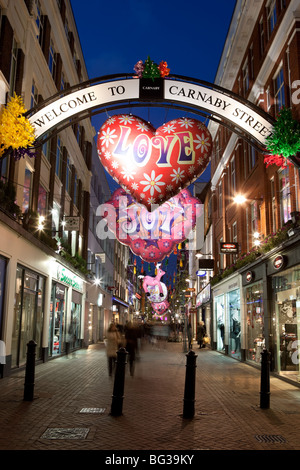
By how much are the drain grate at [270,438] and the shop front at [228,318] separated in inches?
564

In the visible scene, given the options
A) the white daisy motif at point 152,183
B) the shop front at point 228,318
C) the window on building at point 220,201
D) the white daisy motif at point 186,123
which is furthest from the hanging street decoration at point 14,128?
the window on building at point 220,201

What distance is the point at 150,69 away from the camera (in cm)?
931

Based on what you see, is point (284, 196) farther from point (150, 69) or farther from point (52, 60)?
point (52, 60)

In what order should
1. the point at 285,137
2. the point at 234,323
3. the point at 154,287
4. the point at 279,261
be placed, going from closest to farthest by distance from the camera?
the point at 285,137 < the point at 279,261 < the point at 234,323 < the point at 154,287

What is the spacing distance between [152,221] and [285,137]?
6.61 meters

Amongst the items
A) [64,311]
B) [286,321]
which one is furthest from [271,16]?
[64,311]

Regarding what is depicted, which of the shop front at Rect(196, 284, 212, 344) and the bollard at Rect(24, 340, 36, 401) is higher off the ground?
the shop front at Rect(196, 284, 212, 344)

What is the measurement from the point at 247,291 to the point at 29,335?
31.6 ft

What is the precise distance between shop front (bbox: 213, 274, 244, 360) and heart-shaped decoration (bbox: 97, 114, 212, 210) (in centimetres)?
1421

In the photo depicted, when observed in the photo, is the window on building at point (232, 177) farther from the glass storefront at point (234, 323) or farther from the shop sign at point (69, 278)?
the shop sign at point (69, 278)

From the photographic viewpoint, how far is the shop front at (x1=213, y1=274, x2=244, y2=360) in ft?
74.4

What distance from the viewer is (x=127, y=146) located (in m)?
8.84

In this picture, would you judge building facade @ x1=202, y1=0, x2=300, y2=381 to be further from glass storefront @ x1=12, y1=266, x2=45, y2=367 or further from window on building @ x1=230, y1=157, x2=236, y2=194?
glass storefront @ x1=12, y1=266, x2=45, y2=367

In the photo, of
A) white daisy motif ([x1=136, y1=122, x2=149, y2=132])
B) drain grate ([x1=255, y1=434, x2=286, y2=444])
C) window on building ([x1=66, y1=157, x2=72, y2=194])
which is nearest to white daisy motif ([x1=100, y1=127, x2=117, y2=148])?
white daisy motif ([x1=136, y1=122, x2=149, y2=132])
